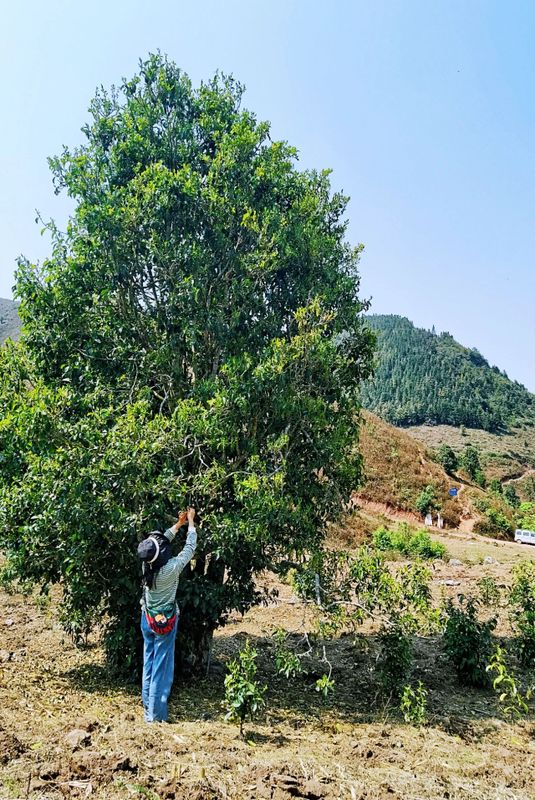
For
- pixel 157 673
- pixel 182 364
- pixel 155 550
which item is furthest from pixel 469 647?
pixel 182 364

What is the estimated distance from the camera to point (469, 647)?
7.70 metres

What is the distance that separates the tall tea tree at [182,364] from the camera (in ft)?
19.9

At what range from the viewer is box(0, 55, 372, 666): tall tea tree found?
6.05 metres

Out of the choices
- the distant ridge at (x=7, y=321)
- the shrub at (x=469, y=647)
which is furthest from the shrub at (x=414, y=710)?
the distant ridge at (x=7, y=321)

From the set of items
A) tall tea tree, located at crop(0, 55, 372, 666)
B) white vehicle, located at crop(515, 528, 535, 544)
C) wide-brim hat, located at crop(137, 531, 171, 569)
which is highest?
tall tea tree, located at crop(0, 55, 372, 666)

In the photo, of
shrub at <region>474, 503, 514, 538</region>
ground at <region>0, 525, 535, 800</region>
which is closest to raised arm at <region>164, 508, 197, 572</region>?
ground at <region>0, 525, 535, 800</region>

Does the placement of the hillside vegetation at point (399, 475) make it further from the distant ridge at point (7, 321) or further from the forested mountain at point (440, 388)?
the forested mountain at point (440, 388)

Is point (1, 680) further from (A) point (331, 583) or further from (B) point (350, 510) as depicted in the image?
(B) point (350, 510)

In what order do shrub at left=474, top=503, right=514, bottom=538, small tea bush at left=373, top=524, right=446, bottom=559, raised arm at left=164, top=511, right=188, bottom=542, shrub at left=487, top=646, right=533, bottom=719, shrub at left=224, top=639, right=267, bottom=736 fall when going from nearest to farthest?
shrub at left=224, top=639, right=267, bottom=736
raised arm at left=164, top=511, right=188, bottom=542
shrub at left=487, top=646, right=533, bottom=719
small tea bush at left=373, top=524, right=446, bottom=559
shrub at left=474, top=503, right=514, bottom=538

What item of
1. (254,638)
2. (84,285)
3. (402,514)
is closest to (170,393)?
(84,285)

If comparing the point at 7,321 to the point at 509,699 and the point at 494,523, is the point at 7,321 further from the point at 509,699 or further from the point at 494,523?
the point at 509,699

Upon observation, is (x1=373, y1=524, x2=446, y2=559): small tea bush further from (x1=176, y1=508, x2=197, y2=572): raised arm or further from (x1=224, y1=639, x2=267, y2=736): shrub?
(x1=176, y1=508, x2=197, y2=572): raised arm

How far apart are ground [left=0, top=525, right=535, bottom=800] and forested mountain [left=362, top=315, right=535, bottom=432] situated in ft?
327

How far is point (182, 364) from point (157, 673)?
3.78 m
